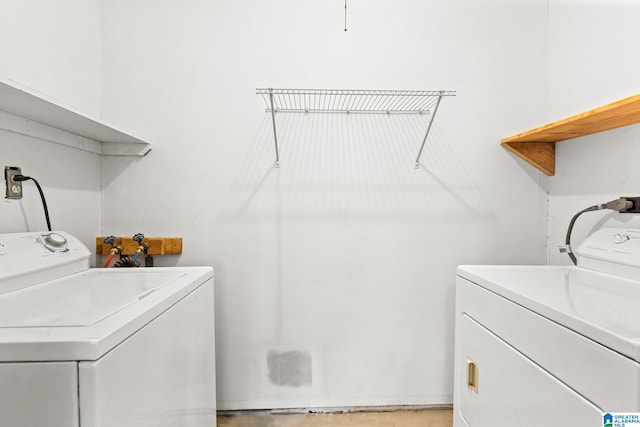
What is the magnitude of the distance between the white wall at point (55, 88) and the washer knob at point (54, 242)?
0.13 m

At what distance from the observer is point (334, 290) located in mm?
1624

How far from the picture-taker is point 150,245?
61.3 inches

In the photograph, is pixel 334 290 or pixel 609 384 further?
pixel 334 290

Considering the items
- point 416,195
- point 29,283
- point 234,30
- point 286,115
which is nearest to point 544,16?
point 416,195

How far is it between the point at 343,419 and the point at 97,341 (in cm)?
140

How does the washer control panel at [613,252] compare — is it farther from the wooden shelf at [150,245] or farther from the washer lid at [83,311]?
the wooden shelf at [150,245]

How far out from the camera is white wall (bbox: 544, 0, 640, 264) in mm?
1221

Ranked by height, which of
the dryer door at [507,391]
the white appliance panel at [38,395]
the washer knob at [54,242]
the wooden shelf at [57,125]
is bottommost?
the dryer door at [507,391]

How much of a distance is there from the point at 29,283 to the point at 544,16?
2.64 metres

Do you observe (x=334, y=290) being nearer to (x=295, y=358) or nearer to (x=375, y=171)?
(x=295, y=358)

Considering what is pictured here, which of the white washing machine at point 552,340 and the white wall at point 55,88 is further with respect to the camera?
the white wall at point 55,88

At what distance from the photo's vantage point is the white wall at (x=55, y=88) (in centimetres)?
112

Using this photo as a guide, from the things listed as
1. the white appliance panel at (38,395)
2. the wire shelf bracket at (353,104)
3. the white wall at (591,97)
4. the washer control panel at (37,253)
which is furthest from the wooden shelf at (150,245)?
the white wall at (591,97)

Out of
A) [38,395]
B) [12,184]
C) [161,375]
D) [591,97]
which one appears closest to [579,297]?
[591,97]
